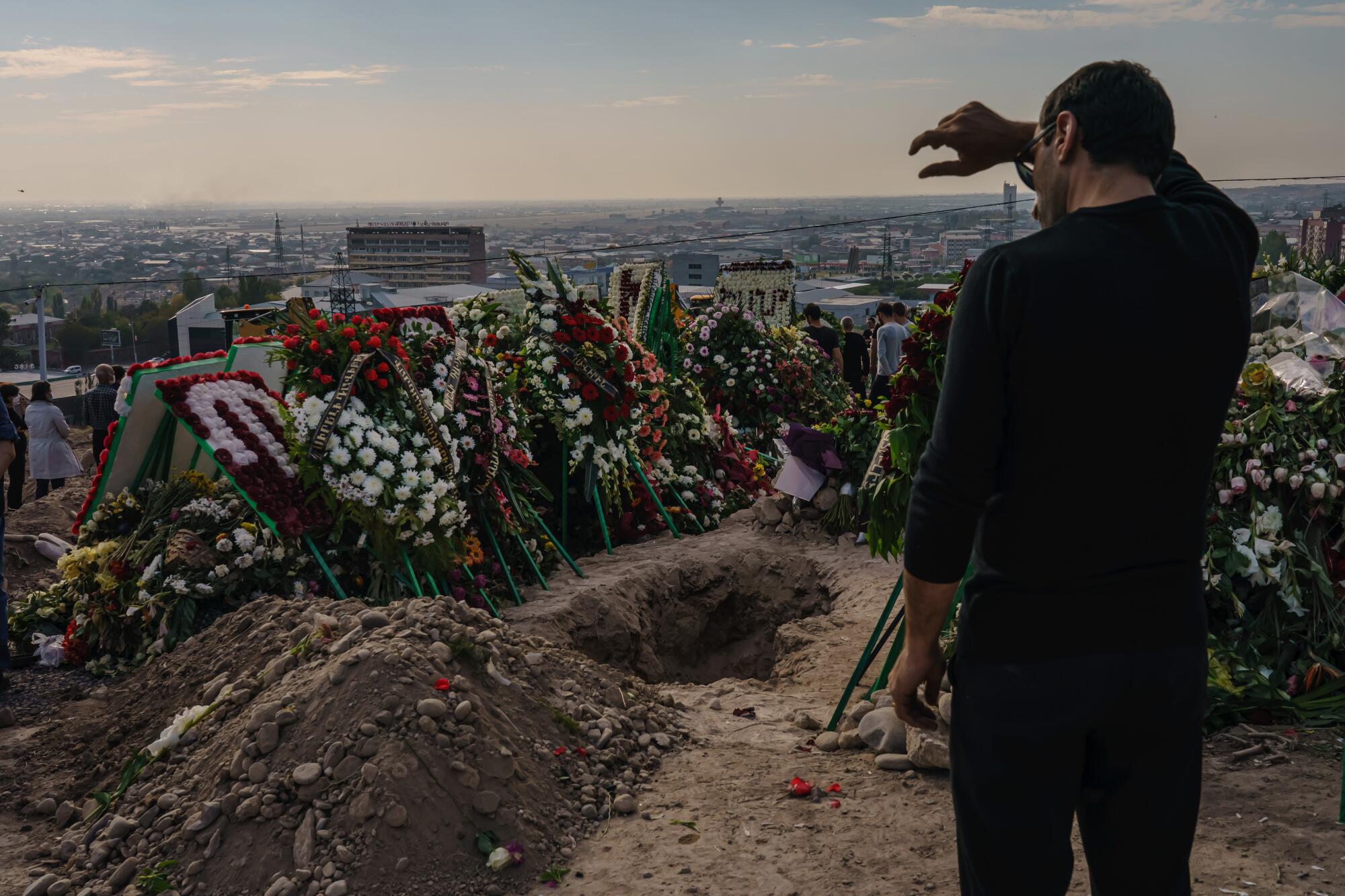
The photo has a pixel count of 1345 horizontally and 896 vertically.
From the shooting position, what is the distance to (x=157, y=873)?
3564mm

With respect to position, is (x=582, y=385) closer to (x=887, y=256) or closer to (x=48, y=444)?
(x=48, y=444)

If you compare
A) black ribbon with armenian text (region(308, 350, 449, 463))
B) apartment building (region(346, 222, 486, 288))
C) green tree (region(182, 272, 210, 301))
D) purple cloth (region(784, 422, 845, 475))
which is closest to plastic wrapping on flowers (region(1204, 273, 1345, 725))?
purple cloth (region(784, 422, 845, 475))

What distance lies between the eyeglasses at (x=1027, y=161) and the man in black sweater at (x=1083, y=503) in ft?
0.09

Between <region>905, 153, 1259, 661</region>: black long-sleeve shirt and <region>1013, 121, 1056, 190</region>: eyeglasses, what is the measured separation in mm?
209

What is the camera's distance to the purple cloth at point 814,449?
28.2 feet

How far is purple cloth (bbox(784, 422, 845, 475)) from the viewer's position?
8.61m

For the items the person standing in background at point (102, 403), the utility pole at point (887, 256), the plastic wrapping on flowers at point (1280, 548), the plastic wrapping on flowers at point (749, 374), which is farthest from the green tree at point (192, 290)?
the plastic wrapping on flowers at point (1280, 548)

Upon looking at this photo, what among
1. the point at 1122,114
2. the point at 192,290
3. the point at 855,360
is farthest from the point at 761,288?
the point at 192,290

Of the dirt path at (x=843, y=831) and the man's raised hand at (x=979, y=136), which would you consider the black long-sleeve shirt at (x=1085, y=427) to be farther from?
the dirt path at (x=843, y=831)

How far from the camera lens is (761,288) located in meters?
14.3

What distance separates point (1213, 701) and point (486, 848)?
2.95 meters

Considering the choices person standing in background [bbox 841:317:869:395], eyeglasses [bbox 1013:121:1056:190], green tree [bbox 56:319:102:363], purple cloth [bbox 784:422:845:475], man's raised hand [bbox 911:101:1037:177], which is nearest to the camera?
eyeglasses [bbox 1013:121:1056:190]

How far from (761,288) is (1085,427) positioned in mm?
12700

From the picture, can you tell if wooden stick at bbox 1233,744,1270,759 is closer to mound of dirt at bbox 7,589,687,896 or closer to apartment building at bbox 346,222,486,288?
mound of dirt at bbox 7,589,687,896
